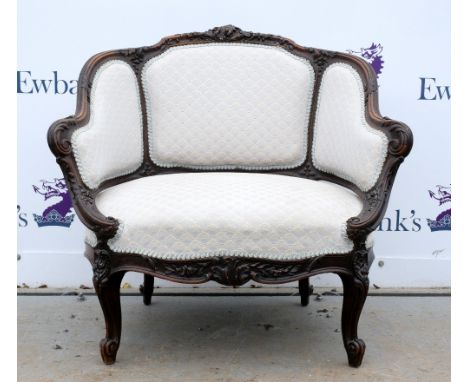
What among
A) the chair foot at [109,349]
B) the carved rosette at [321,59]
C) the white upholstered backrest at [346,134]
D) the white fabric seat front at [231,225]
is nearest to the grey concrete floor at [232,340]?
the chair foot at [109,349]

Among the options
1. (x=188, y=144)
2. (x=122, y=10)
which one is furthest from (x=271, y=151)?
(x=122, y=10)

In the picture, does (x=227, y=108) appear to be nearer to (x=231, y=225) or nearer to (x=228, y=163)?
(x=228, y=163)

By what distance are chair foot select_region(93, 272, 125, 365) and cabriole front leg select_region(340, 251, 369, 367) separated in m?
0.77

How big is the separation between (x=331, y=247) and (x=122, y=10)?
1.57m

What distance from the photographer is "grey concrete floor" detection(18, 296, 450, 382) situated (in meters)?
2.01

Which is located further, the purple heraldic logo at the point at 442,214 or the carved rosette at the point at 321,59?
the purple heraldic logo at the point at 442,214

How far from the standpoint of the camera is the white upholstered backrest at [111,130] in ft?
6.59

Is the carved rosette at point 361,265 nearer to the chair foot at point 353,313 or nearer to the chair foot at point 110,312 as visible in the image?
the chair foot at point 353,313

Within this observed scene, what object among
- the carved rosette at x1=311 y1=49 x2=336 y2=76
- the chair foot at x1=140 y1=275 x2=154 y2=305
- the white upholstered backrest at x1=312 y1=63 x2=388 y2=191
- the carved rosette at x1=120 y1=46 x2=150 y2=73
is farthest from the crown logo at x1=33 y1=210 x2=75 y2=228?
the carved rosette at x1=311 y1=49 x2=336 y2=76

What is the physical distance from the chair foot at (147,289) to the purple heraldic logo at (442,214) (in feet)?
4.50

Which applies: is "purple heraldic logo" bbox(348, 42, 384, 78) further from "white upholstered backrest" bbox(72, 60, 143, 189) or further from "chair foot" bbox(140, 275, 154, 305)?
"chair foot" bbox(140, 275, 154, 305)

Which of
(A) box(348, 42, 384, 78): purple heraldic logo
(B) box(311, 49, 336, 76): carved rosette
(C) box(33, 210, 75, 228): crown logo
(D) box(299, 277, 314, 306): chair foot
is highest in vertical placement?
(A) box(348, 42, 384, 78): purple heraldic logo

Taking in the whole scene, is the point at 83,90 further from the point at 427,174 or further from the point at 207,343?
the point at 427,174

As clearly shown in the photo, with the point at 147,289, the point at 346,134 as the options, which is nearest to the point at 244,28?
the point at 346,134
